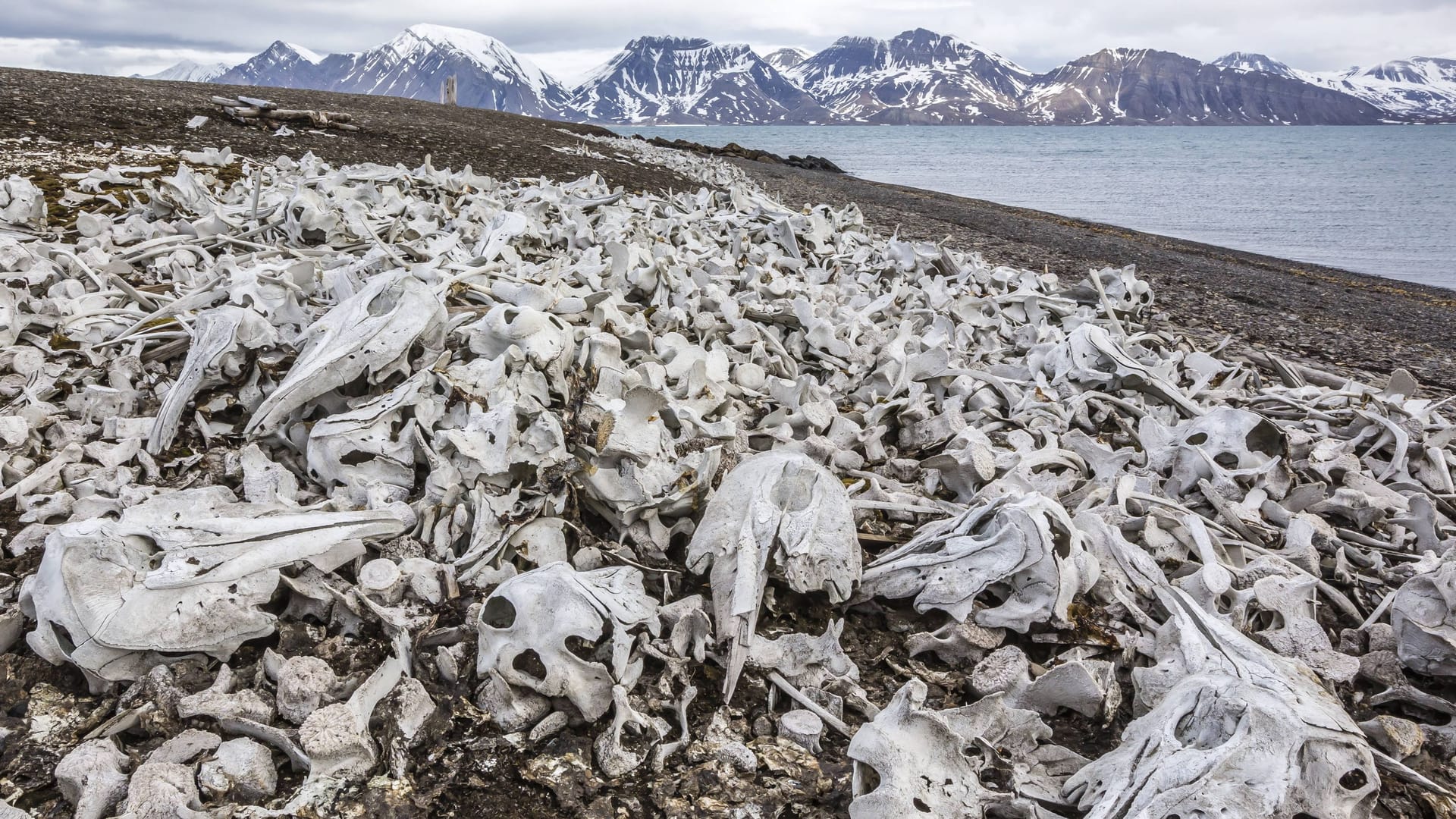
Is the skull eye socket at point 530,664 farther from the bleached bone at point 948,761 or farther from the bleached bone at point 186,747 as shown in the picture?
the bleached bone at point 948,761

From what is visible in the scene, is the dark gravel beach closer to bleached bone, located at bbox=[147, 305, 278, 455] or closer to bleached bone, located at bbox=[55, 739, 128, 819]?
bleached bone, located at bbox=[147, 305, 278, 455]

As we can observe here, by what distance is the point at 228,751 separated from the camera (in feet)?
4.87

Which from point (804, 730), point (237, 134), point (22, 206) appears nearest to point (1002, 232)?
point (237, 134)

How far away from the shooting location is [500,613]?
6.07 ft

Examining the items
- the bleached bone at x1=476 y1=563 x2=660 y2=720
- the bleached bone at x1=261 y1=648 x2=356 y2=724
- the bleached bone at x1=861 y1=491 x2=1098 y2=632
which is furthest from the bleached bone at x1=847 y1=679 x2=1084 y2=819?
the bleached bone at x1=261 y1=648 x2=356 y2=724

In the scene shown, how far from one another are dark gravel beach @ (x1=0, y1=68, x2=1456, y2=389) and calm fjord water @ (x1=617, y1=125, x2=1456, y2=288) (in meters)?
6.36

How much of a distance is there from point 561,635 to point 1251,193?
40.0 m

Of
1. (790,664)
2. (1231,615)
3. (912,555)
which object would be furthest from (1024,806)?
(1231,615)

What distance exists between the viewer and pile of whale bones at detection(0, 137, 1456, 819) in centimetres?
156

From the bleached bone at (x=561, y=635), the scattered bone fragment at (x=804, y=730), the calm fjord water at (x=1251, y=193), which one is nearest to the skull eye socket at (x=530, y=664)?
the bleached bone at (x=561, y=635)

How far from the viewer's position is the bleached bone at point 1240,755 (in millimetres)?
1335

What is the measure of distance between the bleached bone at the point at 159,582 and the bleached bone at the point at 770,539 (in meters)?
0.94

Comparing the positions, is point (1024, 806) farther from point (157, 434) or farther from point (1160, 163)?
point (1160, 163)

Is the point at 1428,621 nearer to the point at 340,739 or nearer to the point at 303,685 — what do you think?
the point at 340,739
